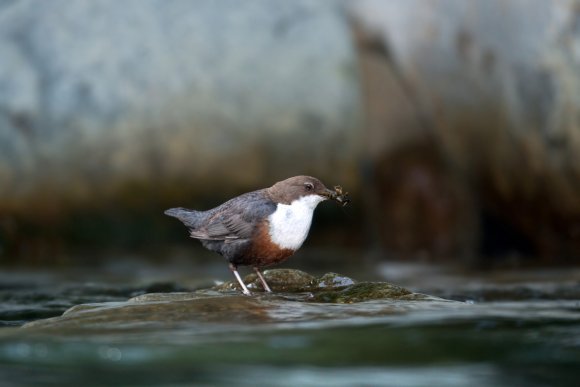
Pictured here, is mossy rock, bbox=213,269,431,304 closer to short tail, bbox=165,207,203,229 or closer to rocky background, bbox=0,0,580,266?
short tail, bbox=165,207,203,229

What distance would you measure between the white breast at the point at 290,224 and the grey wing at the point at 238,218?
0.21ft

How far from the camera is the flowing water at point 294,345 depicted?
370 cm

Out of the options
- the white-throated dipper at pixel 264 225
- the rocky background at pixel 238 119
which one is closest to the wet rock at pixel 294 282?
the white-throated dipper at pixel 264 225

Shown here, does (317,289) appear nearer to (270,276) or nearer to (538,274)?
(270,276)

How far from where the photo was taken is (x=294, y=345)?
13.1ft

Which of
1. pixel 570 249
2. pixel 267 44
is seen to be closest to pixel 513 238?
pixel 570 249

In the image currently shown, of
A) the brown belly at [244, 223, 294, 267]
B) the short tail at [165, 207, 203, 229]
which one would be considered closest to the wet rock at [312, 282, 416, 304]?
the brown belly at [244, 223, 294, 267]

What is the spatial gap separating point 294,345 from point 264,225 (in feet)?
6.21

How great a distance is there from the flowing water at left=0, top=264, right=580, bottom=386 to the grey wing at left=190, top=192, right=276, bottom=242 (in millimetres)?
686

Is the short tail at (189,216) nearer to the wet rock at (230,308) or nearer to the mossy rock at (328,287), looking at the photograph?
the mossy rock at (328,287)

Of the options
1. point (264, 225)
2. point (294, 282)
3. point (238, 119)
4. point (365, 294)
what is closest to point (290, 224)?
point (264, 225)

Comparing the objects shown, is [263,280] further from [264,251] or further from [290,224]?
[290,224]

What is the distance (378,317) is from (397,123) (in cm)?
567

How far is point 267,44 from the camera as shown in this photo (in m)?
9.89
